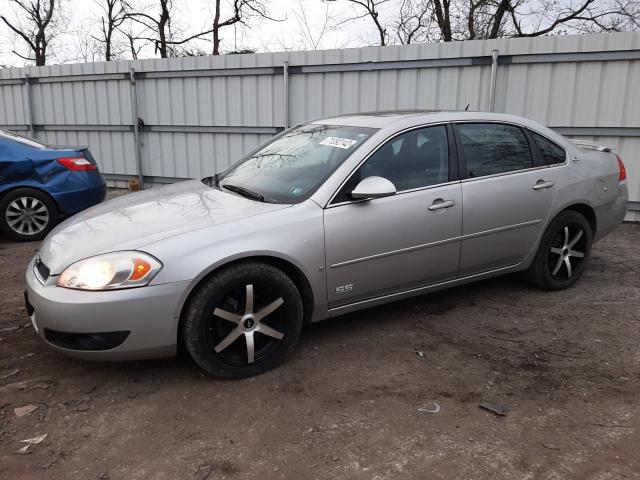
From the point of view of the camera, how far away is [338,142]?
3676 millimetres

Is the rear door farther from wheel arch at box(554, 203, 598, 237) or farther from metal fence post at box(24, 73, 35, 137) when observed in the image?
metal fence post at box(24, 73, 35, 137)

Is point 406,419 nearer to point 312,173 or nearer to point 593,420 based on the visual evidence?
point 593,420

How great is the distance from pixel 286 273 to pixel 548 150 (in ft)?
8.16

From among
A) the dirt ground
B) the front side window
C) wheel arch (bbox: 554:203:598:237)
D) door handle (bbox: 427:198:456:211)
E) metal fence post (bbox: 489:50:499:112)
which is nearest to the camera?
the dirt ground

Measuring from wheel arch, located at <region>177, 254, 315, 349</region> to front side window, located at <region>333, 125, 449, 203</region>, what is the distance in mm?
622

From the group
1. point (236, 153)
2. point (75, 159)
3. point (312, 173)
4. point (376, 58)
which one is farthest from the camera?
point (236, 153)

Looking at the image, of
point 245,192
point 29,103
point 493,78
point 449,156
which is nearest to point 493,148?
point 449,156

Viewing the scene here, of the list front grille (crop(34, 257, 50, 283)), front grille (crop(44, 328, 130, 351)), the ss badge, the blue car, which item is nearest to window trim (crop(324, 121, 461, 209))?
the ss badge

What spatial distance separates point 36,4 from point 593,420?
2627 centimetres

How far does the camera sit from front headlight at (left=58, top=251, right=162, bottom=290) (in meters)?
2.75

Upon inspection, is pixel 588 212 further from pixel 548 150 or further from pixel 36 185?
pixel 36 185

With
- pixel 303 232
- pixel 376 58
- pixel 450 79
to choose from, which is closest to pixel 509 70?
pixel 450 79

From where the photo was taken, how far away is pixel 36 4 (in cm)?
2247

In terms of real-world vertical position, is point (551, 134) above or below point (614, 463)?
above
